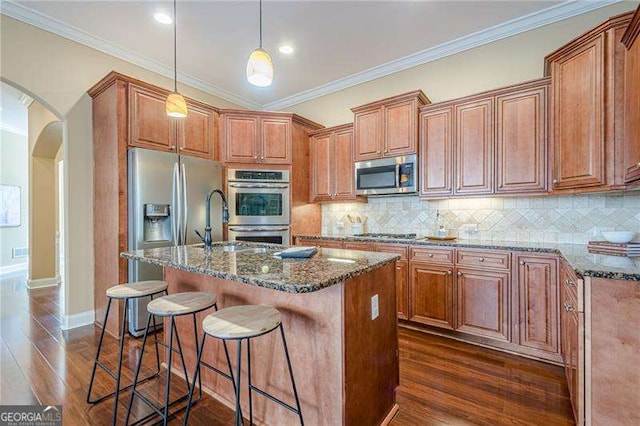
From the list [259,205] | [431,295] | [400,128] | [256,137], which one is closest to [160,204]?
[259,205]

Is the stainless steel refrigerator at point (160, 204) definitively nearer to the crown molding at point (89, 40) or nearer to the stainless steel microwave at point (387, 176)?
the crown molding at point (89, 40)

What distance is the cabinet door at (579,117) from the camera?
6.97ft

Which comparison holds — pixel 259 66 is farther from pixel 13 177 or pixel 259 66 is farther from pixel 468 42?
pixel 13 177

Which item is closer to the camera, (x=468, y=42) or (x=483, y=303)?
(x=483, y=303)

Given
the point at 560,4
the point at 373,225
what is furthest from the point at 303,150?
the point at 560,4

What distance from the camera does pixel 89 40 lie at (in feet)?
10.6

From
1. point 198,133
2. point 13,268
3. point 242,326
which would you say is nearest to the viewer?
point 242,326

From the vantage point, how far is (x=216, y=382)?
6.53 ft

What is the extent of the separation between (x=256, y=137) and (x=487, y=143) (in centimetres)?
282

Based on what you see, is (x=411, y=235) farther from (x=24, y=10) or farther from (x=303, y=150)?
(x=24, y=10)

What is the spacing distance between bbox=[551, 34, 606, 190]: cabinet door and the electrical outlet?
192cm

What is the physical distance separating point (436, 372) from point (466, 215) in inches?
69.8

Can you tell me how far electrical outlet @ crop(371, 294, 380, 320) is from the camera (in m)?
1.63

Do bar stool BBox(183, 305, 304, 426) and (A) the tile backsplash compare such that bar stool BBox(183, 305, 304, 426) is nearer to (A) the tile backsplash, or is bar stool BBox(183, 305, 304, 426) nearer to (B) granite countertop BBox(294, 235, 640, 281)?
(B) granite countertop BBox(294, 235, 640, 281)
